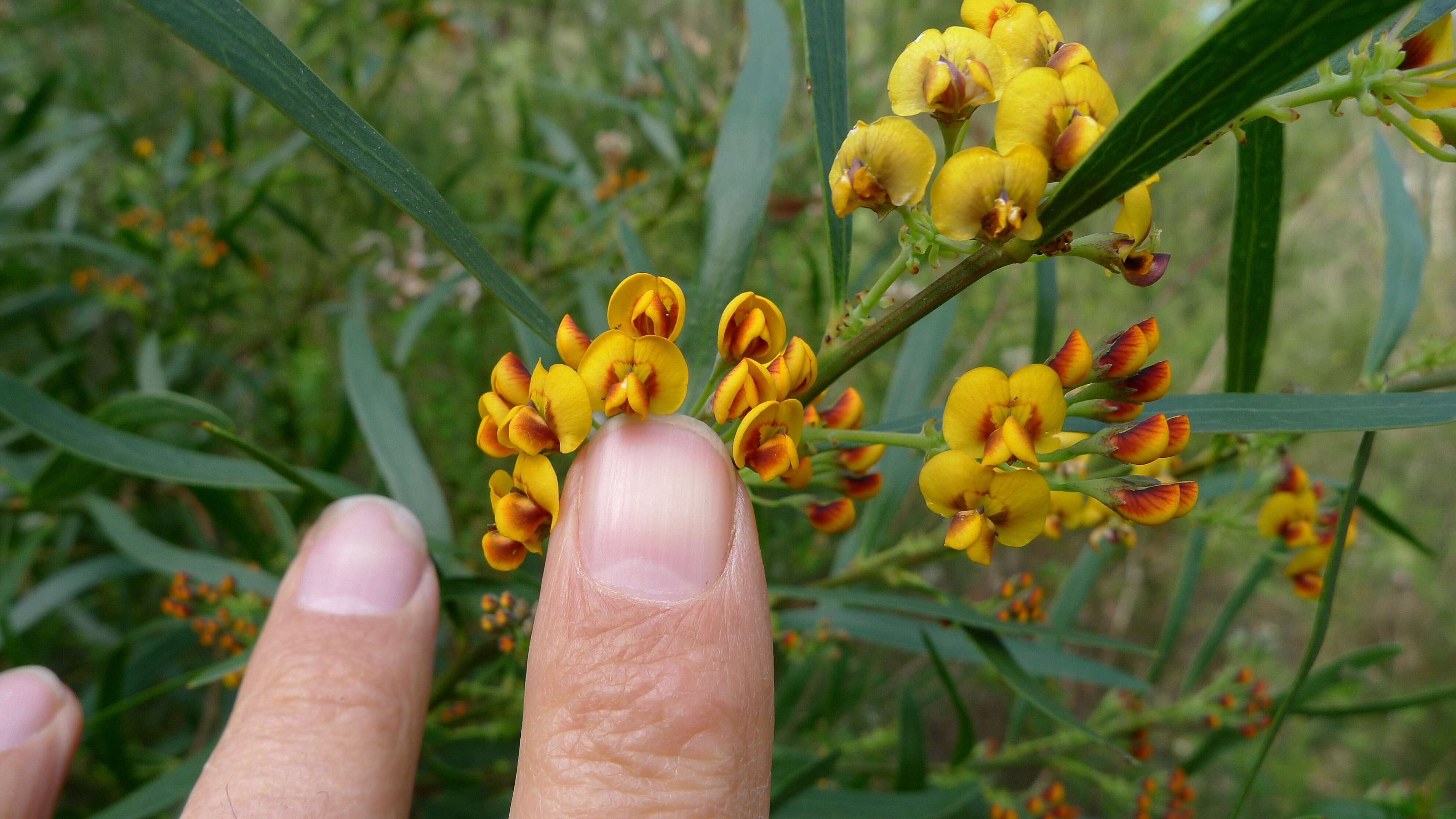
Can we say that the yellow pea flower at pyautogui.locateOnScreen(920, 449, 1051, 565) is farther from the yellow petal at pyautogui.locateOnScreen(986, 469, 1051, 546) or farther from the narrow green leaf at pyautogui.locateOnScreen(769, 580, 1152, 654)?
the narrow green leaf at pyautogui.locateOnScreen(769, 580, 1152, 654)

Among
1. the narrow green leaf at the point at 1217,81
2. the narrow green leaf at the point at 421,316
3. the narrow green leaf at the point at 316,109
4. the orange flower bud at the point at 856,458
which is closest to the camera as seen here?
the narrow green leaf at the point at 1217,81

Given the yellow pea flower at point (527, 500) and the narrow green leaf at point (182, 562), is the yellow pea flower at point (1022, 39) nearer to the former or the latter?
the yellow pea flower at point (527, 500)

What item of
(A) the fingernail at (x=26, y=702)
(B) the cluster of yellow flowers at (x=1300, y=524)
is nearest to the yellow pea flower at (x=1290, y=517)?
(B) the cluster of yellow flowers at (x=1300, y=524)

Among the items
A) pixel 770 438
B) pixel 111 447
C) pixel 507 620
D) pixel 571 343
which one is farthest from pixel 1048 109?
pixel 111 447

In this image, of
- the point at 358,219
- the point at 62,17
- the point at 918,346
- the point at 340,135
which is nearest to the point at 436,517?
the point at 340,135

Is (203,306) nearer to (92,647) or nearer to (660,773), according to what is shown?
(92,647)

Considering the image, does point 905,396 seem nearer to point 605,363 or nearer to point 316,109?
point 605,363
